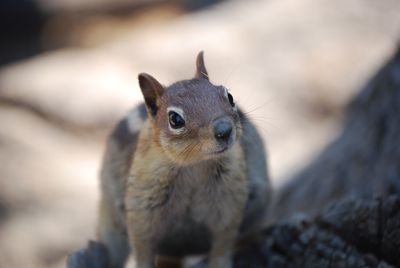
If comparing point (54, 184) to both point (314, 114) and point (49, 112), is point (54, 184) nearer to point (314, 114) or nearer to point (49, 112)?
point (49, 112)

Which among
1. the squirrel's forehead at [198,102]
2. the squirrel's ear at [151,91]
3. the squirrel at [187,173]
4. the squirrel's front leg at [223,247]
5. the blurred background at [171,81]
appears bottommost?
the squirrel's front leg at [223,247]

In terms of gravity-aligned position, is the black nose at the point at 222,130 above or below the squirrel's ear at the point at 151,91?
below

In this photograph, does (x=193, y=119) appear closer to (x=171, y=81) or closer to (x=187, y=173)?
(x=187, y=173)

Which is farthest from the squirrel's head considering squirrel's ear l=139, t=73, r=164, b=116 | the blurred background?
the blurred background

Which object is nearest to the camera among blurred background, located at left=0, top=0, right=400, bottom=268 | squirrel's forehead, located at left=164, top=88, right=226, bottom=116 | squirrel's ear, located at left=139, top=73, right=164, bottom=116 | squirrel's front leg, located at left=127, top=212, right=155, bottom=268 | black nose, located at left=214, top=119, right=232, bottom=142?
black nose, located at left=214, top=119, right=232, bottom=142

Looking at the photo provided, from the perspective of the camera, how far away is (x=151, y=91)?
4.60 m

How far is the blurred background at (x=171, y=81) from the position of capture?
381 inches

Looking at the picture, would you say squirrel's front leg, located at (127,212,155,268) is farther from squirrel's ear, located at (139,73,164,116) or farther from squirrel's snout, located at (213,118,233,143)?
squirrel's snout, located at (213,118,233,143)

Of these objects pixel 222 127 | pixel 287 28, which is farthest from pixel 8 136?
pixel 222 127

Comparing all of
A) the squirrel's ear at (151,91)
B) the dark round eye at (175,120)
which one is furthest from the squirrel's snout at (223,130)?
the squirrel's ear at (151,91)

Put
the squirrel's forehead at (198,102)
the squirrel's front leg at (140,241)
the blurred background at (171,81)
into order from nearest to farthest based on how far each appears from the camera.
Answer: the squirrel's forehead at (198,102), the squirrel's front leg at (140,241), the blurred background at (171,81)

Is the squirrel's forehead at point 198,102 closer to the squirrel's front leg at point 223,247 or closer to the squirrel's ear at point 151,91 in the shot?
the squirrel's ear at point 151,91

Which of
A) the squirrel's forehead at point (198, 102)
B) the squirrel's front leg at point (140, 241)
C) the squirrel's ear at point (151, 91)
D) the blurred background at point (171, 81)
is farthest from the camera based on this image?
the blurred background at point (171, 81)

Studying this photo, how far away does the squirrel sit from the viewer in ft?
14.0
